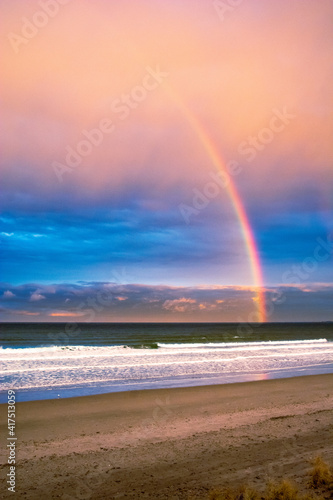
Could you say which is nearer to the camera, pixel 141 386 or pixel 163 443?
pixel 163 443

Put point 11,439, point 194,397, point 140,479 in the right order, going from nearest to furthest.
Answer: point 140,479, point 11,439, point 194,397

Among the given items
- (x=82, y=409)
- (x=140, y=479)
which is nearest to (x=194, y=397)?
(x=82, y=409)

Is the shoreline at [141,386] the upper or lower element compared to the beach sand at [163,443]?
lower

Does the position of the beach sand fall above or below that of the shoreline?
above

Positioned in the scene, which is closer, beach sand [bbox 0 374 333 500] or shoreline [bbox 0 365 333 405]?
beach sand [bbox 0 374 333 500]

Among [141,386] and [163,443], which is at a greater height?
[163,443]

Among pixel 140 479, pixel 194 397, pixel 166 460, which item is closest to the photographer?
pixel 140 479

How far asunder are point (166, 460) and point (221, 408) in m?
6.89

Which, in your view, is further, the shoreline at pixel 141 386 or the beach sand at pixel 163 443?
the shoreline at pixel 141 386

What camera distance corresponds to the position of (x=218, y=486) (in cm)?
758

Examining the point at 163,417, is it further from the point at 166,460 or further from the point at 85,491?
the point at 85,491

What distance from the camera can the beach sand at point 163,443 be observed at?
793 centimetres

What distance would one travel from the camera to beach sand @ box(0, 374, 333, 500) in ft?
26.0

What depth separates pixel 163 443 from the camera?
35.4ft
